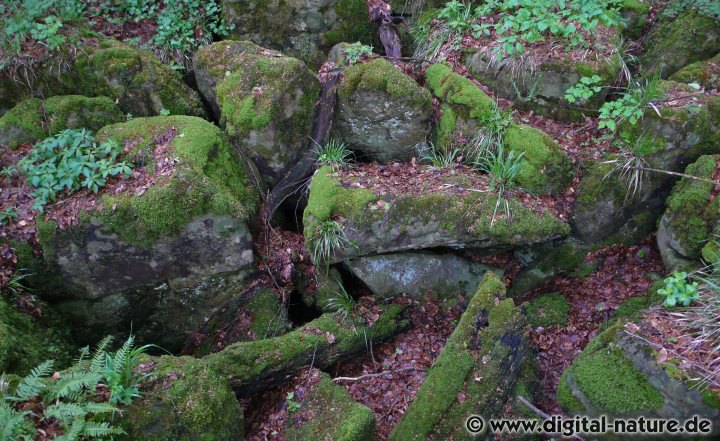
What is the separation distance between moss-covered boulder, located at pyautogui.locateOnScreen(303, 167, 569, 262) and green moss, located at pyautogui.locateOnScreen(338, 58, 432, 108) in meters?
1.53

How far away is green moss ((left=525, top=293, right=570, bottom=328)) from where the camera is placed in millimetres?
5762

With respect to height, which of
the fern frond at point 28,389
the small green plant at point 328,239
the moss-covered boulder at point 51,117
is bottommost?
the small green plant at point 328,239

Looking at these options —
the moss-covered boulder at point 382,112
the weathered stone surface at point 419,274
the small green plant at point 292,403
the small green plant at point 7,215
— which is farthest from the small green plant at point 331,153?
the small green plant at point 7,215

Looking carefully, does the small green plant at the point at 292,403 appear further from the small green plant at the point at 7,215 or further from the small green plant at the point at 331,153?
the small green plant at the point at 7,215

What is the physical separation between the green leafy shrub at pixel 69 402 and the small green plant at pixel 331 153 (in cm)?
347

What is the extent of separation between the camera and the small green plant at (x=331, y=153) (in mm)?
6412

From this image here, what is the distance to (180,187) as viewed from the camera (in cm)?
554

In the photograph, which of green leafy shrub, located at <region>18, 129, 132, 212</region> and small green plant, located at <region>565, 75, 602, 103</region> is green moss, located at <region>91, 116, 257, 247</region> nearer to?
green leafy shrub, located at <region>18, 129, 132, 212</region>

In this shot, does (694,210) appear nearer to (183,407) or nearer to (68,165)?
(183,407)

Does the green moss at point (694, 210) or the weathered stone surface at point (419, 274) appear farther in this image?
the weathered stone surface at point (419, 274)

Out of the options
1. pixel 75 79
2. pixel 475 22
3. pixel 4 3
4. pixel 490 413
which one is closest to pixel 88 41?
pixel 75 79

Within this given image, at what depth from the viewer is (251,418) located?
16.9 feet

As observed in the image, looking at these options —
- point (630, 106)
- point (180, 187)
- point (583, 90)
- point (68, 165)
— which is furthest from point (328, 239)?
point (630, 106)

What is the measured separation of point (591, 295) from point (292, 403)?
384cm
